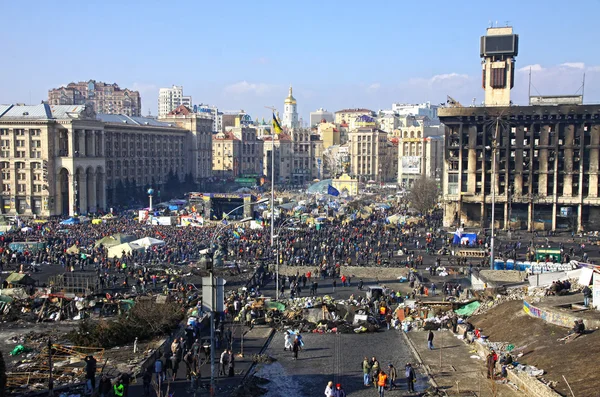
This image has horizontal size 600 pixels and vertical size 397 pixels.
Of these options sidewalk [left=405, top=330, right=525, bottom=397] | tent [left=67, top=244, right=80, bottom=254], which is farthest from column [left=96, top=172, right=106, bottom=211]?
sidewalk [left=405, top=330, right=525, bottom=397]

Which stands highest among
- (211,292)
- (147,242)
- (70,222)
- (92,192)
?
(211,292)

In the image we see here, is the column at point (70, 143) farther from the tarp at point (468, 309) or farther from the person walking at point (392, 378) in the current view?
the person walking at point (392, 378)

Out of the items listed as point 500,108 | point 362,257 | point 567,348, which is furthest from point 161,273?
point 500,108

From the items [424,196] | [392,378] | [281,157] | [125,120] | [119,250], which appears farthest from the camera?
[281,157]

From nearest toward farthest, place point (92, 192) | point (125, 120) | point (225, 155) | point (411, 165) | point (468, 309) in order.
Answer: point (468, 309) < point (92, 192) < point (125, 120) < point (411, 165) < point (225, 155)

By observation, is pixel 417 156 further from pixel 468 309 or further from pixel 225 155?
pixel 468 309

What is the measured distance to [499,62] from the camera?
7288 centimetres

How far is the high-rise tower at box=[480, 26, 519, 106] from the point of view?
72.1 m

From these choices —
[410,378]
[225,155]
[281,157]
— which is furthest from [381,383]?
[281,157]

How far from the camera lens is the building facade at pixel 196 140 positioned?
130125 millimetres

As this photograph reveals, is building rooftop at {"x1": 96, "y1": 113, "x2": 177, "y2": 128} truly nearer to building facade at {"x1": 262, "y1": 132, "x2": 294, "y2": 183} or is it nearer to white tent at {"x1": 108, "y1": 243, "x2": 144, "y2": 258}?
building facade at {"x1": 262, "y1": 132, "x2": 294, "y2": 183}

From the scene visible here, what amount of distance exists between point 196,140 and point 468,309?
105 metres

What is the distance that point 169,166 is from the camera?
12006cm

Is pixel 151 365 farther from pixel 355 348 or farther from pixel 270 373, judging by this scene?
pixel 355 348
